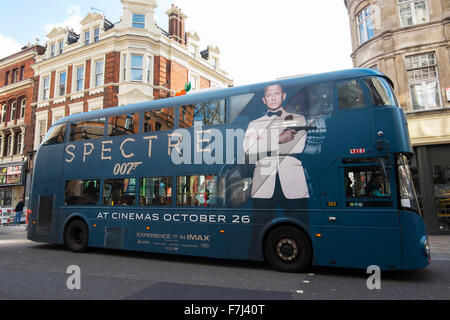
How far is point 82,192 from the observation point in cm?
921

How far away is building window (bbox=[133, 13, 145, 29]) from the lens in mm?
22141

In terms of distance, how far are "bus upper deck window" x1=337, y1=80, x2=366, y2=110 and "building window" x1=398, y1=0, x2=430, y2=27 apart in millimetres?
10937

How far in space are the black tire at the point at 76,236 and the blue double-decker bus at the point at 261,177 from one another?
0.04 meters

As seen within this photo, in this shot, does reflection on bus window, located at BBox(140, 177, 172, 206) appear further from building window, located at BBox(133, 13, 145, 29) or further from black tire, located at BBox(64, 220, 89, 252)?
building window, located at BBox(133, 13, 145, 29)

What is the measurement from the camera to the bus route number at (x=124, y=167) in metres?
8.30

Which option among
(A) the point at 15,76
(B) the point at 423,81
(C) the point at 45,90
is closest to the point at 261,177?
(B) the point at 423,81

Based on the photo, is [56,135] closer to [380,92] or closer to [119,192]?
[119,192]

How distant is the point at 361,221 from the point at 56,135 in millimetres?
9215

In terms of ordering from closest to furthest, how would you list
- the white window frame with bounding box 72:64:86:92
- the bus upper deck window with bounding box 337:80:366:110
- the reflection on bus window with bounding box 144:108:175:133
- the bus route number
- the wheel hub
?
the bus upper deck window with bounding box 337:80:366:110
the wheel hub
the reflection on bus window with bounding box 144:108:175:133
the bus route number
the white window frame with bounding box 72:64:86:92

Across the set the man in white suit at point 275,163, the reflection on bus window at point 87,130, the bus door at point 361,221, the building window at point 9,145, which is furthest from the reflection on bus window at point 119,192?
the building window at point 9,145

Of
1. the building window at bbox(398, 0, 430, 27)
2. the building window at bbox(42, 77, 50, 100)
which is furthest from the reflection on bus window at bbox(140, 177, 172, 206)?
the building window at bbox(42, 77, 50, 100)
